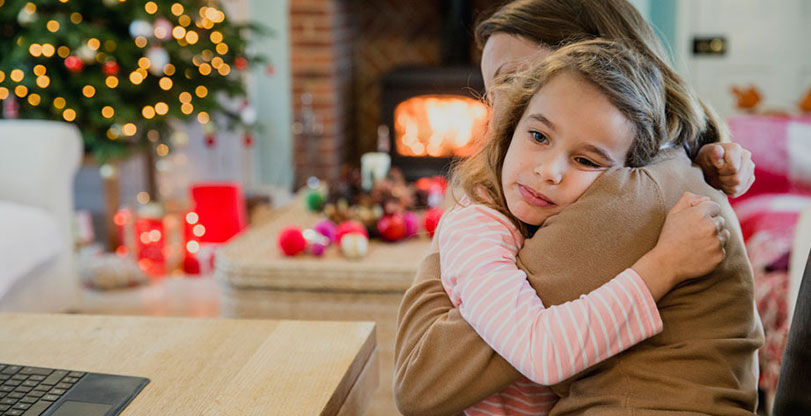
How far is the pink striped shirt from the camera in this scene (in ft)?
2.62

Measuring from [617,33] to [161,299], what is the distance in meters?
2.35

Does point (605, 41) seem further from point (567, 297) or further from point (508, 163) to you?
point (567, 297)

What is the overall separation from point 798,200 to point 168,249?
2.42 m

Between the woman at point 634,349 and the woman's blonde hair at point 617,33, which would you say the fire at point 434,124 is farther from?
the woman at point 634,349

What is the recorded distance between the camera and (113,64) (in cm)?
307

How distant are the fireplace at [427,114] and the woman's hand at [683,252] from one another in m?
3.01

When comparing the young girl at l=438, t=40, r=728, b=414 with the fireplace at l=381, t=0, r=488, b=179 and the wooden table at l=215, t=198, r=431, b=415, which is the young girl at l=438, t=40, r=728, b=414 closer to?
the wooden table at l=215, t=198, r=431, b=415

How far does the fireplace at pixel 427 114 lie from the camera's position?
12.6ft

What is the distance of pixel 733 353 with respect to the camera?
2.68 ft

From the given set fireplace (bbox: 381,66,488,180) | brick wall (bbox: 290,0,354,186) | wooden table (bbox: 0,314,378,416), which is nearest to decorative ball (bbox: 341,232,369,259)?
wooden table (bbox: 0,314,378,416)

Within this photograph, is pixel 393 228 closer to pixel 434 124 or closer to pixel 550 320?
pixel 550 320

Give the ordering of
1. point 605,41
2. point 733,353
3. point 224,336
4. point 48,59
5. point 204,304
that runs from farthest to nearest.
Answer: point 48,59
point 204,304
point 224,336
point 605,41
point 733,353

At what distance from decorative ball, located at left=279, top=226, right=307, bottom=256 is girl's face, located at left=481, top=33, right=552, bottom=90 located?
0.97 metres

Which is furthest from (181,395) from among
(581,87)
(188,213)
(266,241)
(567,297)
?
(188,213)
